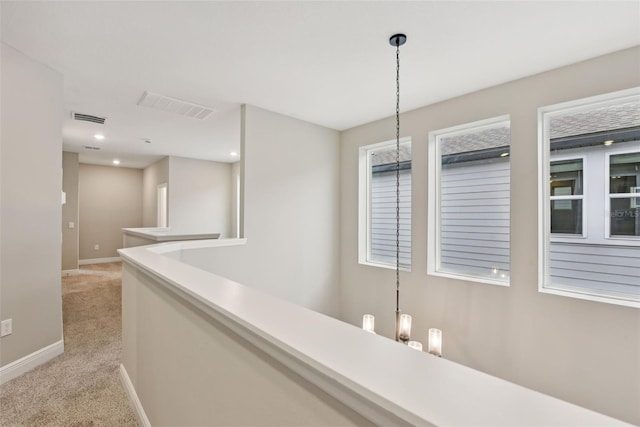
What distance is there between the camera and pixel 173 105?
3375mm

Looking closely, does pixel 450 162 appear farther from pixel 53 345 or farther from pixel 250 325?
pixel 53 345

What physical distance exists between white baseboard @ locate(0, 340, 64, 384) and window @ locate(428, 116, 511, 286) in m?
3.77

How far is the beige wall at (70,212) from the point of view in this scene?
18.8 feet

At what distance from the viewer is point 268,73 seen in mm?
2658

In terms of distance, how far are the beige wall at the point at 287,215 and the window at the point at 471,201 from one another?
4.86 feet

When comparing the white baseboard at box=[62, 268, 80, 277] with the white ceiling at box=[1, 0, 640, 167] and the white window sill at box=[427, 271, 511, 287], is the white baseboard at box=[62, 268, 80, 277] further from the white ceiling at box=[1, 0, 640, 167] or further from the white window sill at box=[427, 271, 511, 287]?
the white window sill at box=[427, 271, 511, 287]

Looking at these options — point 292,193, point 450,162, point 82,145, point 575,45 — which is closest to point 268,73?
point 292,193

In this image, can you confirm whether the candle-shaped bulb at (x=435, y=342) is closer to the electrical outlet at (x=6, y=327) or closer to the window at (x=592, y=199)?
the window at (x=592, y=199)

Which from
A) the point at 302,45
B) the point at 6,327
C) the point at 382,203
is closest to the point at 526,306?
the point at 382,203

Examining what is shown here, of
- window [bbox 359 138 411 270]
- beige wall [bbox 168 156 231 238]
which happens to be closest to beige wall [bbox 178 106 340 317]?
window [bbox 359 138 411 270]

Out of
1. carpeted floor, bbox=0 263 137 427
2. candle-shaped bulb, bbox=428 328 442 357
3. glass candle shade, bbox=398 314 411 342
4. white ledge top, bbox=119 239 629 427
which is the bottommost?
carpeted floor, bbox=0 263 137 427

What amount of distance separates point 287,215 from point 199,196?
3.85 m

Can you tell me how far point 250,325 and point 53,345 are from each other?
299 centimetres

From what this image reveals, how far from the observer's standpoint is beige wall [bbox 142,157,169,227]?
21.5 feet
